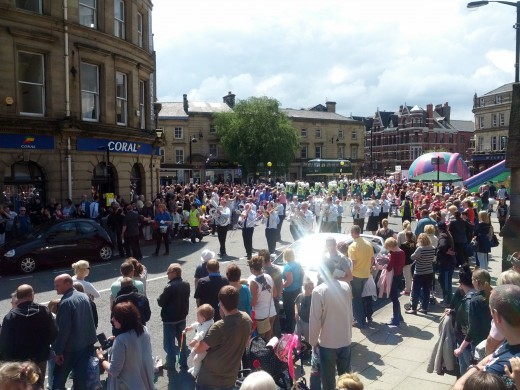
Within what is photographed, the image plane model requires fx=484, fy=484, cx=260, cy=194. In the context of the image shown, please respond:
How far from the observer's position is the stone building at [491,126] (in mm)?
68625

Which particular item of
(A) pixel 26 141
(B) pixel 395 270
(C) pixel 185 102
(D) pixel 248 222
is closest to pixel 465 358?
(B) pixel 395 270

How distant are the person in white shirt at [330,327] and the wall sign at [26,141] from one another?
17323 millimetres

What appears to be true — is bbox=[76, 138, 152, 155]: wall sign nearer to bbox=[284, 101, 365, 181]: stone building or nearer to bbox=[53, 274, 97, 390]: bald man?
bbox=[53, 274, 97, 390]: bald man

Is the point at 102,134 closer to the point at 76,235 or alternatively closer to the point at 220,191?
the point at 76,235

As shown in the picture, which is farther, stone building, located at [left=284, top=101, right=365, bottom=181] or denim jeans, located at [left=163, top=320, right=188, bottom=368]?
stone building, located at [left=284, top=101, right=365, bottom=181]

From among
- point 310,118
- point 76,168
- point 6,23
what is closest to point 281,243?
point 76,168

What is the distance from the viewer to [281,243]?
18984 millimetres

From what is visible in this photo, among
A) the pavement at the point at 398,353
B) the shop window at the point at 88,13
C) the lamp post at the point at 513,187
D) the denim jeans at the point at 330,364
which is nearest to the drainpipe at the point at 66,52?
the shop window at the point at 88,13

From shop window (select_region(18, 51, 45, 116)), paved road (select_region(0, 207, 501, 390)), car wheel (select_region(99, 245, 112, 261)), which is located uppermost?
shop window (select_region(18, 51, 45, 116))

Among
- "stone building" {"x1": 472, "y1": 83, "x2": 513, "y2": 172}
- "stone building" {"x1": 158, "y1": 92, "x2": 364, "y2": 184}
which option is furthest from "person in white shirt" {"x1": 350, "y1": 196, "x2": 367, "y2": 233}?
"stone building" {"x1": 472, "y1": 83, "x2": 513, "y2": 172}

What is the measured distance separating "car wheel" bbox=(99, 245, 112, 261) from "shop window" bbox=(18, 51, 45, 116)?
7963 mm

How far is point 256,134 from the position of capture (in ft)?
211

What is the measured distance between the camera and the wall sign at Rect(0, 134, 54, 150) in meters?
19.0

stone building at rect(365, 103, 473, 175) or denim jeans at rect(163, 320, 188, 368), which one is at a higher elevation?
stone building at rect(365, 103, 473, 175)
